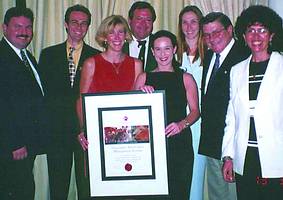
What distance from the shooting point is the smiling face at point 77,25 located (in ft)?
11.2

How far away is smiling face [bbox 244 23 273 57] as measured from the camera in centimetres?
238

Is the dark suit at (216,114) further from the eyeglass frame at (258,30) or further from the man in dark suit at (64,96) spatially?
the man in dark suit at (64,96)

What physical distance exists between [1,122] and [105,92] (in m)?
0.86

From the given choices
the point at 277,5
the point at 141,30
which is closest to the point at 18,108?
the point at 141,30

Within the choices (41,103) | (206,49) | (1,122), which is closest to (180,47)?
(206,49)

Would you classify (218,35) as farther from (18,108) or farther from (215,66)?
(18,108)

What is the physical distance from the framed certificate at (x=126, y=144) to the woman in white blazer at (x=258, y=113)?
50 centimetres

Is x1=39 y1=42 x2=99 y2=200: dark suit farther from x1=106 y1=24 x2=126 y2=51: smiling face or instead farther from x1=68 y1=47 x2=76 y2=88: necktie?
x1=106 y1=24 x2=126 y2=51: smiling face

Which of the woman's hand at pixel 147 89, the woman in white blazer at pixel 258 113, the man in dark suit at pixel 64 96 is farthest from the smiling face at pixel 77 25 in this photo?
the woman in white blazer at pixel 258 113

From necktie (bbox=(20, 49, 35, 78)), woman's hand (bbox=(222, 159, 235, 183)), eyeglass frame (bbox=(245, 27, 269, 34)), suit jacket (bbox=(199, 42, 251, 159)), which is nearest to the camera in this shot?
eyeglass frame (bbox=(245, 27, 269, 34))

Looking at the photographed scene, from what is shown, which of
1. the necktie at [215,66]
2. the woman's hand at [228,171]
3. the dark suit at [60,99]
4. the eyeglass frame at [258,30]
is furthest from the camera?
the dark suit at [60,99]

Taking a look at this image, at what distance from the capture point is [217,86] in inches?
113

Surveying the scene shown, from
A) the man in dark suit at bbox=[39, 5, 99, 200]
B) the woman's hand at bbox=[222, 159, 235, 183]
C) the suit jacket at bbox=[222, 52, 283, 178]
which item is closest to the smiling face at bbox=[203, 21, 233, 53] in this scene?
the suit jacket at bbox=[222, 52, 283, 178]

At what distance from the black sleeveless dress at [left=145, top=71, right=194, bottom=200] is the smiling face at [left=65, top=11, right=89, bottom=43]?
0.86m
